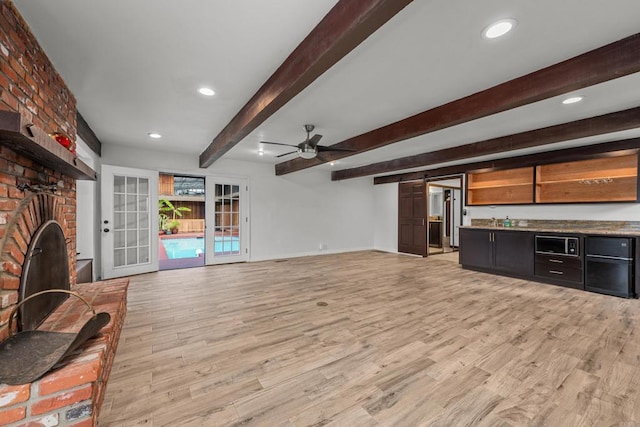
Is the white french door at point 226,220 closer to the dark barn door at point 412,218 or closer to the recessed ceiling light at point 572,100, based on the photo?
the dark barn door at point 412,218

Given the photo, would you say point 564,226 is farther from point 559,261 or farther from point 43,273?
point 43,273

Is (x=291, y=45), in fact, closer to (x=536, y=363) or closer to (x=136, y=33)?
(x=136, y=33)

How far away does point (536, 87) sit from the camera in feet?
7.51

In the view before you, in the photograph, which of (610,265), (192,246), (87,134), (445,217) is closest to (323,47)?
(87,134)

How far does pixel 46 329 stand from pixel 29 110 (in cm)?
144

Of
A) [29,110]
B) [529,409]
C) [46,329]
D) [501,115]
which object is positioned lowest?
[529,409]

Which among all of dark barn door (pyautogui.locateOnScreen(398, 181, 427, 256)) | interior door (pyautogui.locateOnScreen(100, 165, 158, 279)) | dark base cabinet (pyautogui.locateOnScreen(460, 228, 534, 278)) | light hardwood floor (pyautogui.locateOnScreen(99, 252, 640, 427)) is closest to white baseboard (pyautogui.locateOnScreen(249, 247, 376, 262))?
dark barn door (pyautogui.locateOnScreen(398, 181, 427, 256))

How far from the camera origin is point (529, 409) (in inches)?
64.4

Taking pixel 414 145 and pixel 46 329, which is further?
pixel 414 145

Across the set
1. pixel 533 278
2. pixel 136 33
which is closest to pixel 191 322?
pixel 136 33

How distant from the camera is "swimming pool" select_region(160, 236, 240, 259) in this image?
617cm

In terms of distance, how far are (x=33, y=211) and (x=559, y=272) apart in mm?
6530

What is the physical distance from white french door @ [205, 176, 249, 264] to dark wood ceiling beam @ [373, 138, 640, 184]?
4.66m

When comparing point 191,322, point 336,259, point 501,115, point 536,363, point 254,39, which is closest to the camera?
point 254,39
